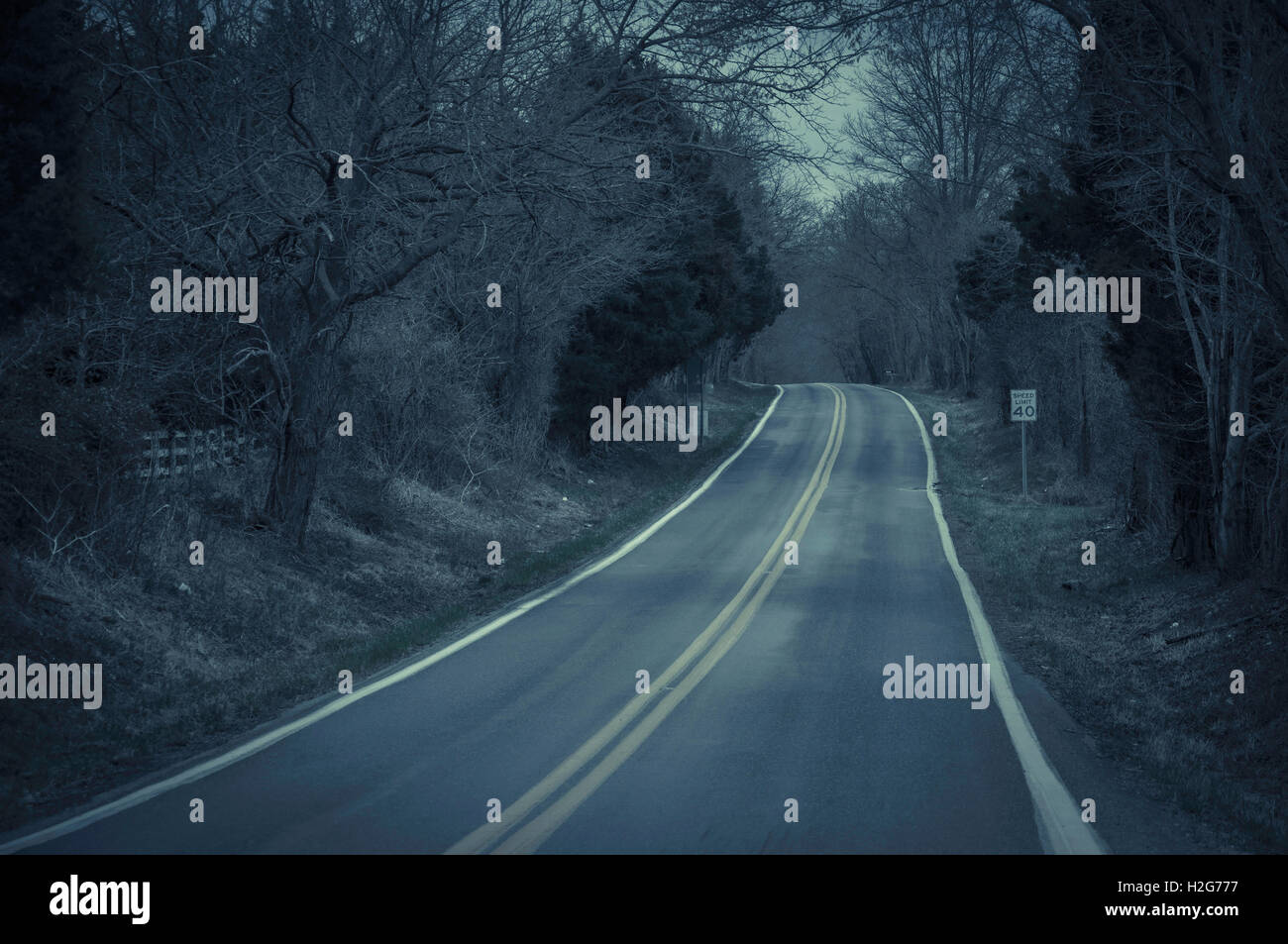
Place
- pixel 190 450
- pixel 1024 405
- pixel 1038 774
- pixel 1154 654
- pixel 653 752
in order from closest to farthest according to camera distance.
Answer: pixel 1038 774
pixel 653 752
pixel 1154 654
pixel 190 450
pixel 1024 405

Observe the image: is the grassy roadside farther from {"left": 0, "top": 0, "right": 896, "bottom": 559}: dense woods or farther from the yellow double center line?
{"left": 0, "top": 0, "right": 896, "bottom": 559}: dense woods

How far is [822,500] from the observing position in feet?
88.1

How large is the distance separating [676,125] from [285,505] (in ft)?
23.8

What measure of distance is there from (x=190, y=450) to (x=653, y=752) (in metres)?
9.21

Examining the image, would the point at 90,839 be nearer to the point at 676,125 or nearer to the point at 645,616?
the point at 645,616

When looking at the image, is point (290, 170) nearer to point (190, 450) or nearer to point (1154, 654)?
point (190, 450)

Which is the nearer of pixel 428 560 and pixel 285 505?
pixel 285 505

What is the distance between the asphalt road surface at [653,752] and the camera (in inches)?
247

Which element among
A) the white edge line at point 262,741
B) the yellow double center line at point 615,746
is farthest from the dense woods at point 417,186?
the yellow double center line at point 615,746

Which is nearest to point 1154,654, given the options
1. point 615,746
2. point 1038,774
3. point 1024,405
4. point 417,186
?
point 1038,774

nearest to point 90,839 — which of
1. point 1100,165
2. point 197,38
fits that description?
point 197,38

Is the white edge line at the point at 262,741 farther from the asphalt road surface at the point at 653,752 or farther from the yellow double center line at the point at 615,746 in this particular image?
the yellow double center line at the point at 615,746

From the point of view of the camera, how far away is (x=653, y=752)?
805 centimetres

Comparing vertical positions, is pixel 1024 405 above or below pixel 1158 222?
below
